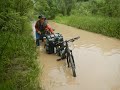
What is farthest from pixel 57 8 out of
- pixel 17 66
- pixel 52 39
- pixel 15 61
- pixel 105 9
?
pixel 17 66

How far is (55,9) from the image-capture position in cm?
3388

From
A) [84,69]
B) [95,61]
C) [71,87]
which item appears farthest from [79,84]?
[95,61]

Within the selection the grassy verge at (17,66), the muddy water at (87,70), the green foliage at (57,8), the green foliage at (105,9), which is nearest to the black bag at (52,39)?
the muddy water at (87,70)

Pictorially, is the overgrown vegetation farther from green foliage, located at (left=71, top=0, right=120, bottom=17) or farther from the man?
green foliage, located at (left=71, top=0, right=120, bottom=17)

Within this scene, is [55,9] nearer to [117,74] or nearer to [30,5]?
[30,5]

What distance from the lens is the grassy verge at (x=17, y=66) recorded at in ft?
19.9

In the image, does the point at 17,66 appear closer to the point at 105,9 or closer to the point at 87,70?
the point at 87,70

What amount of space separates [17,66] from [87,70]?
2.32 metres

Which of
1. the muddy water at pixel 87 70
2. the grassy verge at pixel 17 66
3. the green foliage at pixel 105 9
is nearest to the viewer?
the grassy verge at pixel 17 66

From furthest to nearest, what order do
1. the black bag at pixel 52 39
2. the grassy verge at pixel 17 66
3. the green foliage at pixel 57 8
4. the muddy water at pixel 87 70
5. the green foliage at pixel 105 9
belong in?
1. the green foliage at pixel 57 8
2. the green foliage at pixel 105 9
3. the black bag at pixel 52 39
4. the muddy water at pixel 87 70
5. the grassy verge at pixel 17 66

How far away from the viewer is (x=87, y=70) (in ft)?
27.0

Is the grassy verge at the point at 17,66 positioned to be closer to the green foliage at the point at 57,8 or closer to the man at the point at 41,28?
the man at the point at 41,28

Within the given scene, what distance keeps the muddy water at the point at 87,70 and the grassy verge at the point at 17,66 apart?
0.55 metres

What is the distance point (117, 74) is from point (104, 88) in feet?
4.11
